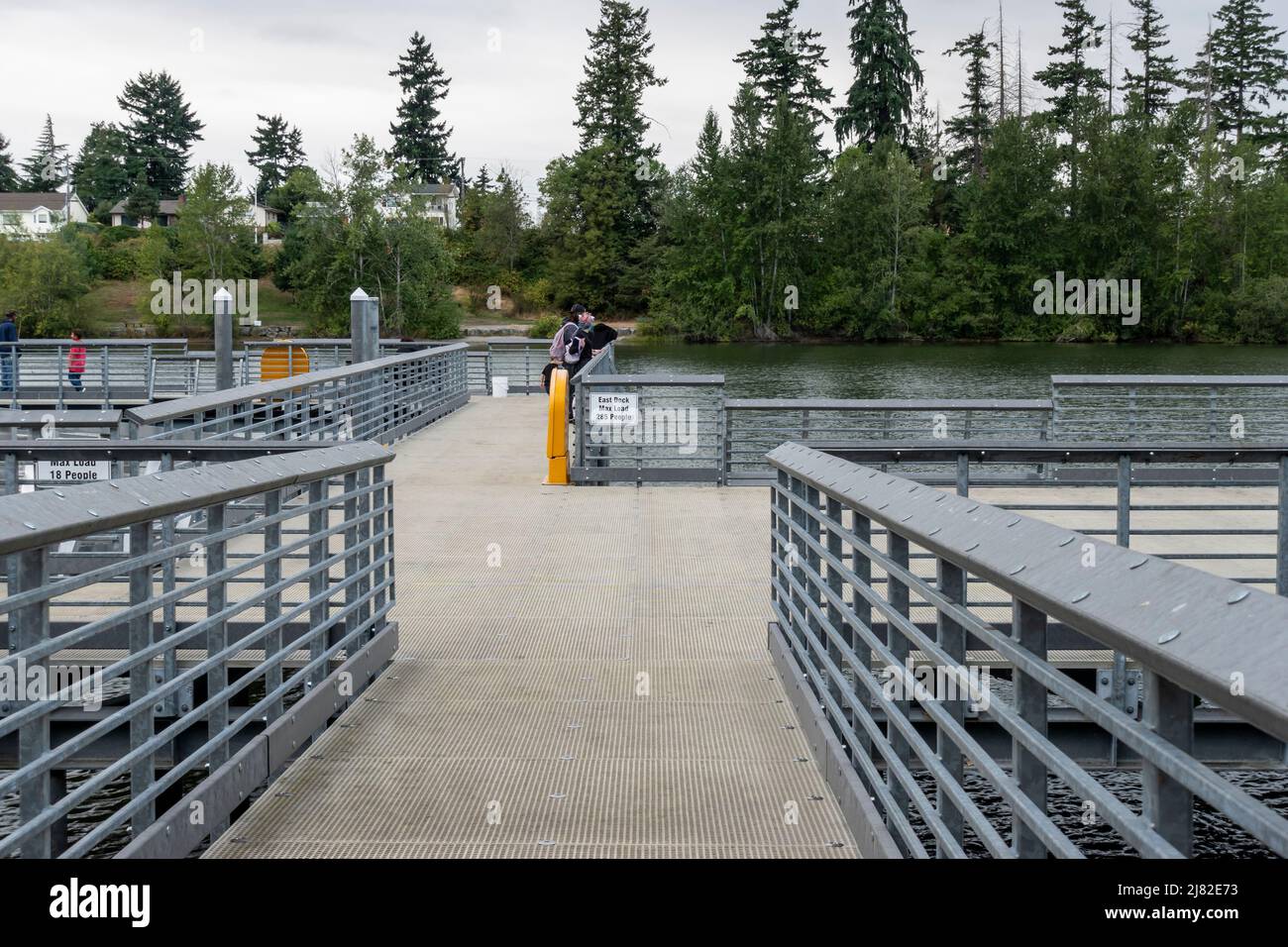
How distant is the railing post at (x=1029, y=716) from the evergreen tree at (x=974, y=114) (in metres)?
90.7

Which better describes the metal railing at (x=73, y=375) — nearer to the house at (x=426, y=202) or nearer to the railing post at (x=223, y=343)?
the railing post at (x=223, y=343)

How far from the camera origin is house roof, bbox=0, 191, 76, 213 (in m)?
132

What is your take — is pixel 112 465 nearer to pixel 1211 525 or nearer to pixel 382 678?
pixel 382 678

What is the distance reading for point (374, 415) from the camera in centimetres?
1772

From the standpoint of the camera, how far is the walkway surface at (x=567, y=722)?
448 cm

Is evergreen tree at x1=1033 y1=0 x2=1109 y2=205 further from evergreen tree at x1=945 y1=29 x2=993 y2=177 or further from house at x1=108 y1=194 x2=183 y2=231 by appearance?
house at x1=108 y1=194 x2=183 y2=231

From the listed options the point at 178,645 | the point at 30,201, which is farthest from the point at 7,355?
the point at 30,201

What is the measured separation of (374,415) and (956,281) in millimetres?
70011

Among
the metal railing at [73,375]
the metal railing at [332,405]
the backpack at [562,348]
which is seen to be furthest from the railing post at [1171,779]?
the metal railing at [73,375]

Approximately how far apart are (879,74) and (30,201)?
284 ft

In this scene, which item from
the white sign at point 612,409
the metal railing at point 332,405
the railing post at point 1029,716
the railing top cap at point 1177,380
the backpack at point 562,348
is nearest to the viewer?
the railing post at point 1029,716

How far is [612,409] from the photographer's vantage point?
15.5m
